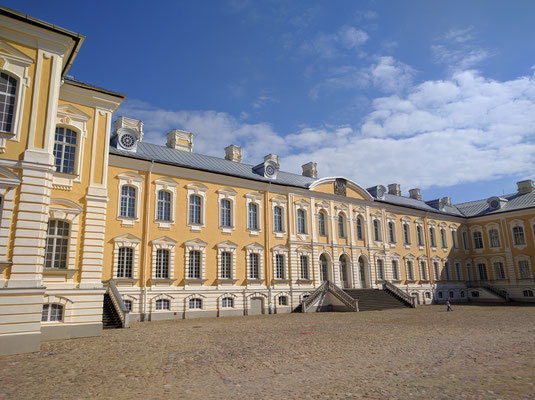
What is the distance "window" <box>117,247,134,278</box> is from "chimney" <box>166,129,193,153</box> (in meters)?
10.1

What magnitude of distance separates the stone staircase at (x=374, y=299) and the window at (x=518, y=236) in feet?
60.5

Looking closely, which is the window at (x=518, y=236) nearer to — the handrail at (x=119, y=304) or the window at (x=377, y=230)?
the window at (x=377, y=230)

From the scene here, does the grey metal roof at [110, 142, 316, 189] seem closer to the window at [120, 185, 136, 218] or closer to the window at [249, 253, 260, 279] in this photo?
the window at [120, 185, 136, 218]

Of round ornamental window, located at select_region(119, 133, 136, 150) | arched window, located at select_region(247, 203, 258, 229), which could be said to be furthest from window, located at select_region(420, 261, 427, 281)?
round ornamental window, located at select_region(119, 133, 136, 150)

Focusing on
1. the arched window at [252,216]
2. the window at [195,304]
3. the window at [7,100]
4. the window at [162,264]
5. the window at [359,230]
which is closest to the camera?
the window at [7,100]

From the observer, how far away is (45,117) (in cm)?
1359

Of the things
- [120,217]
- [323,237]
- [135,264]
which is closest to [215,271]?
[135,264]

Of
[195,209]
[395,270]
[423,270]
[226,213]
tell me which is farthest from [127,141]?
[423,270]

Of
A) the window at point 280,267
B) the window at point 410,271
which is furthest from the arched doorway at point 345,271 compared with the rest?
the window at point 410,271

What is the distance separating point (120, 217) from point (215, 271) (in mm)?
7241

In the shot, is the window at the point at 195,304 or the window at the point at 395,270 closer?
the window at the point at 195,304

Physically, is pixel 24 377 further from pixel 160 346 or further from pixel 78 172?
pixel 78 172

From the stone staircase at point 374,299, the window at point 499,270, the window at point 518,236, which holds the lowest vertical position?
the stone staircase at point 374,299

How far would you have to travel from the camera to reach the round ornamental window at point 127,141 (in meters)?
24.9
